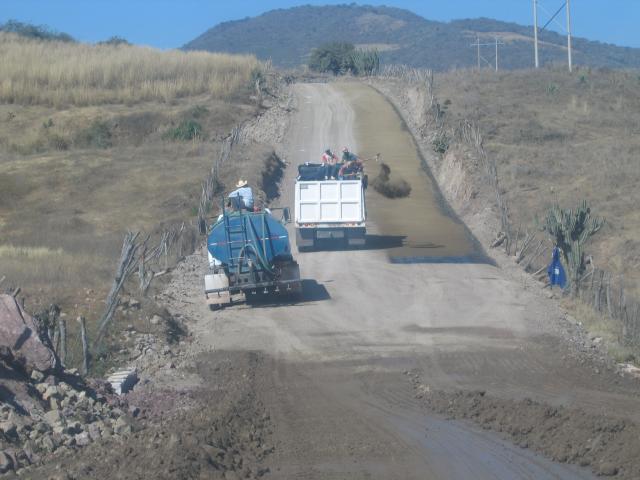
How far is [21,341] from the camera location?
11602 mm

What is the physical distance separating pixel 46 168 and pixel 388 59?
15403 cm

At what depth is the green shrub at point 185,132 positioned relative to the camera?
49812 millimetres

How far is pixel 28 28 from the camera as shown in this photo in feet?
353

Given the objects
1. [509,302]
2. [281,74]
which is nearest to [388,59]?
[281,74]

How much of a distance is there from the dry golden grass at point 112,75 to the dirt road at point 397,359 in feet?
124

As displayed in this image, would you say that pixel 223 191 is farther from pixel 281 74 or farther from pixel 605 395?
pixel 281 74

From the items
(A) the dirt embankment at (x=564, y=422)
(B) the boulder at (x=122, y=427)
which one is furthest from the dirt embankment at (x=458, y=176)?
(B) the boulder at (x=122, y=427)

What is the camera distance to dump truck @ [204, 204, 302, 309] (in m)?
19.0

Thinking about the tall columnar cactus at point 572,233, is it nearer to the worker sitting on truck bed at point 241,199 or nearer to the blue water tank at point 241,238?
the blue water tank at point 241,238

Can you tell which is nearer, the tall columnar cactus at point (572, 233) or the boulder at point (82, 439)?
the boulder at point (82, 439)

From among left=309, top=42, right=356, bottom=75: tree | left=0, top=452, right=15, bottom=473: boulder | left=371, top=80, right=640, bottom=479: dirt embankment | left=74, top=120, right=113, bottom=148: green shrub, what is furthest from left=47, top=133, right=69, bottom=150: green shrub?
left=309, top=42, right=356, bottom=75: tree

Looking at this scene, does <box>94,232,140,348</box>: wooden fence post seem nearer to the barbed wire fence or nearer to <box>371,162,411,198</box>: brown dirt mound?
the barbed wire fence

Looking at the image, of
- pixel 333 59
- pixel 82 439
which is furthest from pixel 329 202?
pixel 333 59

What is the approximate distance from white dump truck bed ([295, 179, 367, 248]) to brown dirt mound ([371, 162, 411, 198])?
10.0 metres
